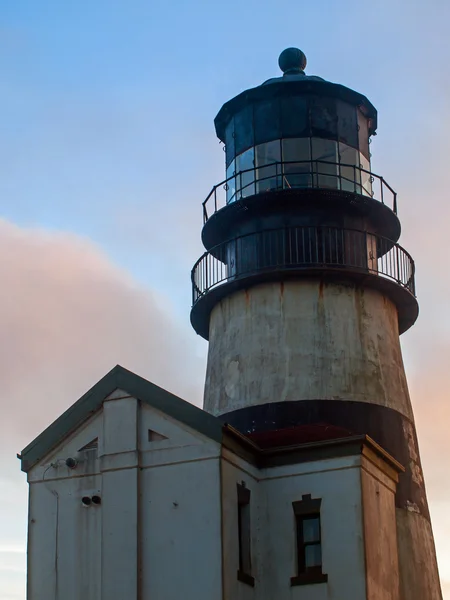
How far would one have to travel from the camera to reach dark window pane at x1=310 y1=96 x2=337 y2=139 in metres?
28.0

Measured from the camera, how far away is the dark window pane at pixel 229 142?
29.1 metres

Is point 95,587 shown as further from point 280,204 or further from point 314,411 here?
point 280,204

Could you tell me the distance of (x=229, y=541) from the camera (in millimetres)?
21188

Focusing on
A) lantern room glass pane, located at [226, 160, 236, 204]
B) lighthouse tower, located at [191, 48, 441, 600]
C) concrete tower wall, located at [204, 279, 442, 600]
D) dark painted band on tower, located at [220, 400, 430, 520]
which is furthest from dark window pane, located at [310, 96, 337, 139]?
dark painted band on tower, located at [220, 400, 430, 520]

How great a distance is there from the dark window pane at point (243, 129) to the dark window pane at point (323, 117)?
4.91 ft

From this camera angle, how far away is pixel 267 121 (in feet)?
92.7

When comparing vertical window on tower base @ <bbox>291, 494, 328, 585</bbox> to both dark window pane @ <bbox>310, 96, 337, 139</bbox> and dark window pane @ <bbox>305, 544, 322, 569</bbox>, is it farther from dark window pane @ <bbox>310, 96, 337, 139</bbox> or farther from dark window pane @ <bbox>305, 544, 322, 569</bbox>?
dark window pane @ <bbox>310, 96, 337, 139</bbox>

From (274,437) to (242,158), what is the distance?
7747 millimetres

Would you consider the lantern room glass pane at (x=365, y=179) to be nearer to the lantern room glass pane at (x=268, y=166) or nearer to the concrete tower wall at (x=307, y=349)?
the lantern room glass pane at (x=268, y=166)

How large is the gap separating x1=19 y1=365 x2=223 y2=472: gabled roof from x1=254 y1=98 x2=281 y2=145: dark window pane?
26.2ft

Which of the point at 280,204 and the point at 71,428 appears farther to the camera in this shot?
the point at 280,204

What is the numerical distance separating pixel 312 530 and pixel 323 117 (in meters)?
10.2

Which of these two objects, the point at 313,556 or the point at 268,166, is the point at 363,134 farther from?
the point at 313,556

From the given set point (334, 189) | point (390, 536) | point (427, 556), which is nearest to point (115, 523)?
point (390, 536)
